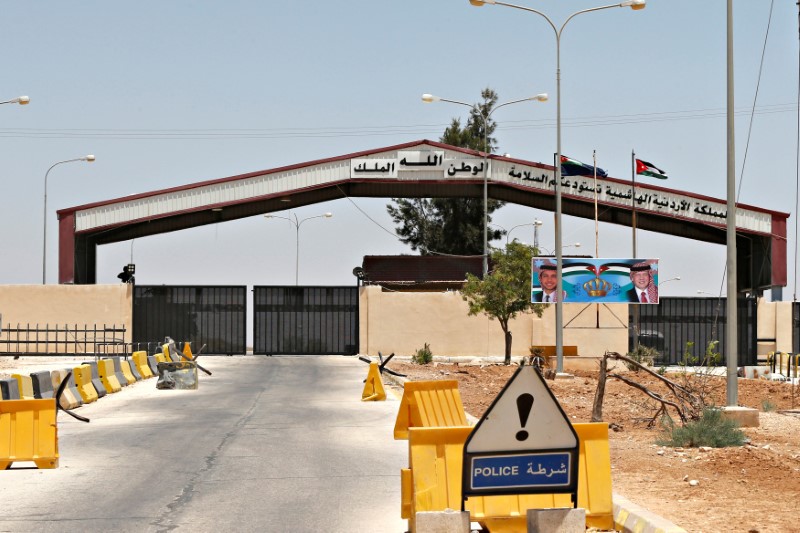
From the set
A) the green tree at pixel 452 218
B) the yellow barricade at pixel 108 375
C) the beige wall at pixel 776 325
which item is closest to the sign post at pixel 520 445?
the yellow barricade at pixel 108 375

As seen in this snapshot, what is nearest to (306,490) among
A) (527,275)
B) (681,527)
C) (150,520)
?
(150,520)

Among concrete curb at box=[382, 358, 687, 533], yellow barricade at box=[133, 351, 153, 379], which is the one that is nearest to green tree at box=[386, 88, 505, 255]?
yellow barricade at box=[133, 351, 153, 379]

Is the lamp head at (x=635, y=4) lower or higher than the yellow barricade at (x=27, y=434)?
higher

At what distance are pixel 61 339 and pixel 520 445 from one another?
45.0m

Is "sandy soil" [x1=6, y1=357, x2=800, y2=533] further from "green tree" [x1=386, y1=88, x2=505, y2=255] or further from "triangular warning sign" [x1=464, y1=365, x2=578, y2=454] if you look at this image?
"green tree" [x1=386, y1=88, x2=505, y2=255]

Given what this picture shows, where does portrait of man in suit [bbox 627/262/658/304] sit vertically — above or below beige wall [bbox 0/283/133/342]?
above

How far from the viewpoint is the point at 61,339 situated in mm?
50906

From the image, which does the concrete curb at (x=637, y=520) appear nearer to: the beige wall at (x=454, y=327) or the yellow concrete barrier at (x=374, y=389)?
the yellow concrete barrier at (x=374, y=389)

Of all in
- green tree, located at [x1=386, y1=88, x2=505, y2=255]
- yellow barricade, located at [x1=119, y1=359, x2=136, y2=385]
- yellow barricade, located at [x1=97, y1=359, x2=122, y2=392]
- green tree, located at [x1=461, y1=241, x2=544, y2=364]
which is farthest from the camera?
green tree, located at [x1=386, y1=88, x2=505, y2=255]

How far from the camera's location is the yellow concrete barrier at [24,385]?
61.0 ft

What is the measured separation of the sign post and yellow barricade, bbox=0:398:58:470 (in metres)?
6.90

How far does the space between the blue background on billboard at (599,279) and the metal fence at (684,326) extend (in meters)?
6.28

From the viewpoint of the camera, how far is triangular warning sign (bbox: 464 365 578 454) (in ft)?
28.6

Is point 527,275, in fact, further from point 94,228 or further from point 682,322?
point 94,228
